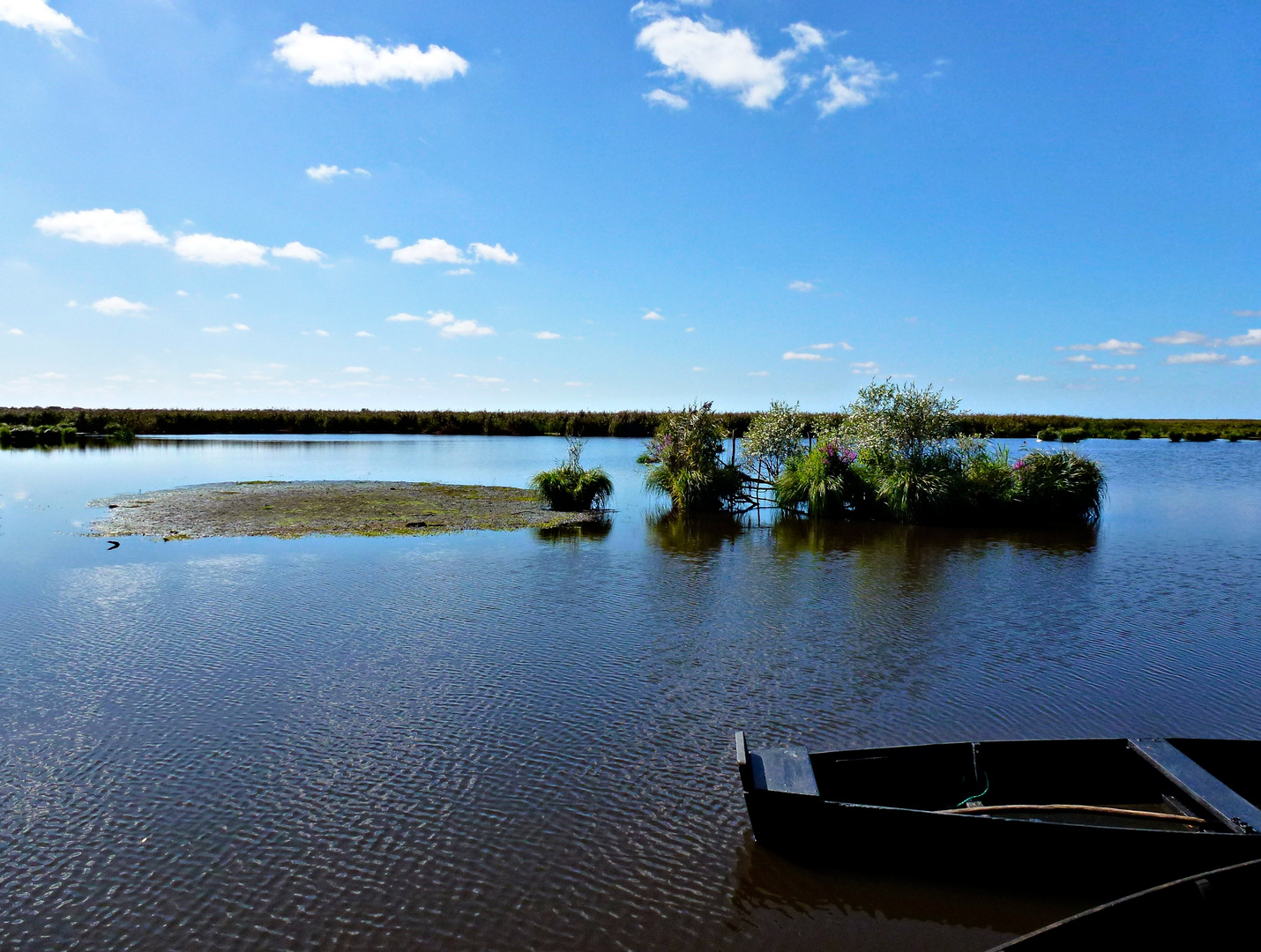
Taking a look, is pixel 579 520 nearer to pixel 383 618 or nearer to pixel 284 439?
pixel 383 618

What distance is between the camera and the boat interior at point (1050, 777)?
21.1 feet

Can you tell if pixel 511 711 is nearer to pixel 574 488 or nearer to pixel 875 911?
pixel 875 911

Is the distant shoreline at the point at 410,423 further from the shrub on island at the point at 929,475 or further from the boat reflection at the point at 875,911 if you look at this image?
the boat reflection at the point at 875,911

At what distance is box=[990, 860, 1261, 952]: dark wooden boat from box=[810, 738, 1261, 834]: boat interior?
6.84ft

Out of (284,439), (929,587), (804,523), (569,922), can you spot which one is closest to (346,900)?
(569,922)

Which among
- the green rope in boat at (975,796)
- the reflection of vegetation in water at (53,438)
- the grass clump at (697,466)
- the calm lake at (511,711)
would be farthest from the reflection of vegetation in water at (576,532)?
the reflection of vegetation in water at (53,438)

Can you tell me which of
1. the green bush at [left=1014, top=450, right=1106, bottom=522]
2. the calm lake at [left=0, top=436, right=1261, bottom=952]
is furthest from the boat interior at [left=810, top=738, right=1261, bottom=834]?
the green bush at [left=1014, top=450, right=1106, bottom=522]

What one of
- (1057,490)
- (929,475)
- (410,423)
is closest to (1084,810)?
(929,475)

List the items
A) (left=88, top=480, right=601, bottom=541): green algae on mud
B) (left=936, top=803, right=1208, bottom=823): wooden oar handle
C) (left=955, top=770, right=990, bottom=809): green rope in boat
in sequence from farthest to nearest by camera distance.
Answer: (left=88, top=480, right=601, bottom=541): green algae on mud < (left=955, top=770, right=990, bottom=809): green rope in boat < (left=936, top=803, right=1208, bottom=823): wooden oar handle

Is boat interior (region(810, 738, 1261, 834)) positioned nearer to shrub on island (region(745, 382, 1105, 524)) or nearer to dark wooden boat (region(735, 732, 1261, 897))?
dark wooden boat (region(735, 732, 1261, 897))

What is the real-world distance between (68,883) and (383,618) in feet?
22.6

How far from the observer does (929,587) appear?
15.4 m

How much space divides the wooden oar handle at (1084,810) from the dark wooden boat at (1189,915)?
1.79 metres

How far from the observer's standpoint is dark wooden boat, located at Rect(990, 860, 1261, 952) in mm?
4090
